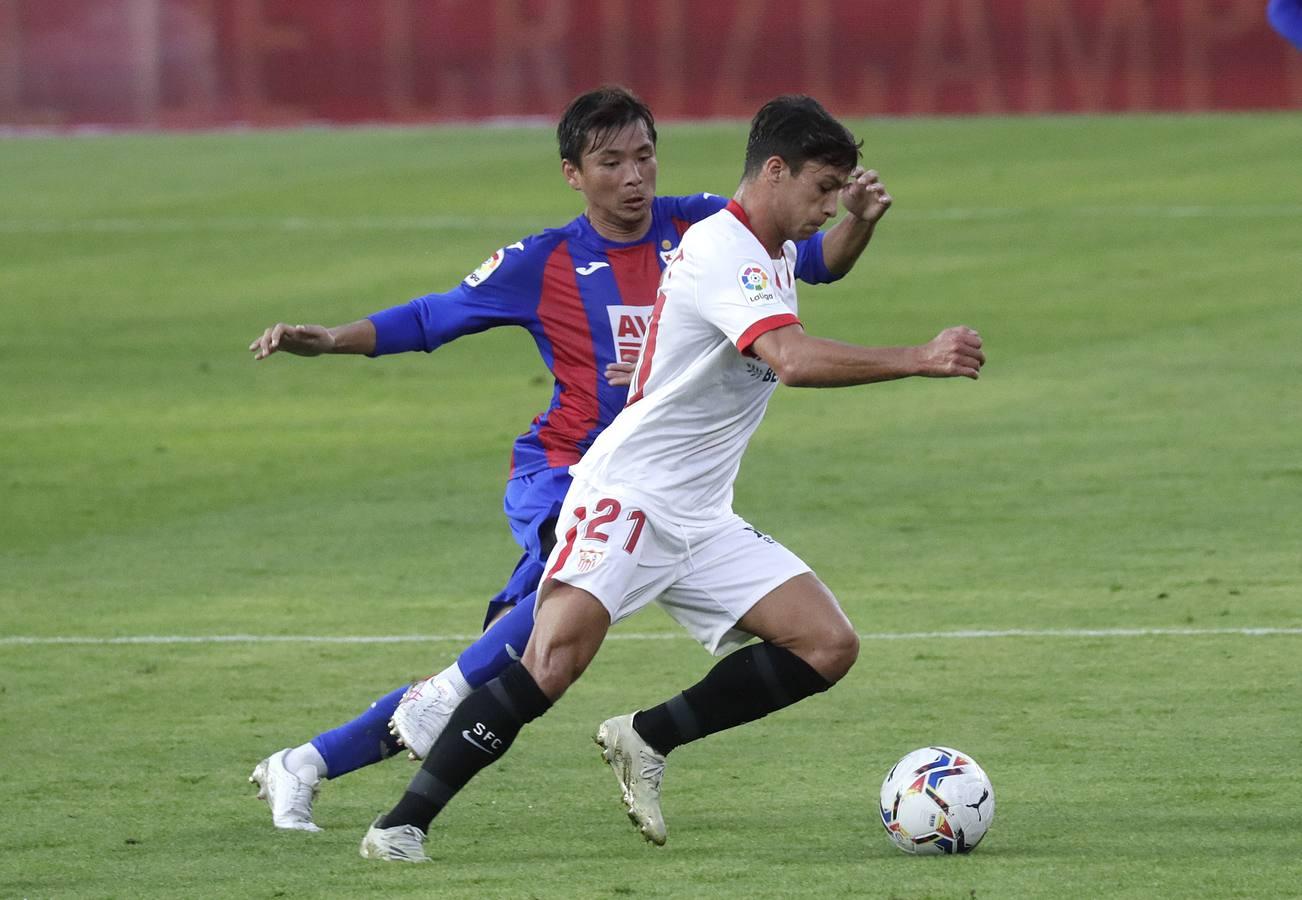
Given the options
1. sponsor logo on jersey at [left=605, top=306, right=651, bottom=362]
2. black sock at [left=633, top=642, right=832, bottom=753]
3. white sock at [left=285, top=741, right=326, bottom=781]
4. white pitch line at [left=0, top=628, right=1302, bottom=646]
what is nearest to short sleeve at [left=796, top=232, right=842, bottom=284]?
sponsor logo on jersey at [left=605, top=306, right=651, bottom=362]

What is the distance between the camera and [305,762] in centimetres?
616

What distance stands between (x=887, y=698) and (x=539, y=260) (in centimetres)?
196

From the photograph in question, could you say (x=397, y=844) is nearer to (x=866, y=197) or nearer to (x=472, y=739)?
(x=472, y=739)

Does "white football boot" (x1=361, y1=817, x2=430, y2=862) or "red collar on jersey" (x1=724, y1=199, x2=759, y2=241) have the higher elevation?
"red collar on jersey" (x1=724, y1=199, x2=759, y2=241)

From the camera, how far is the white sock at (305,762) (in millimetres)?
6133

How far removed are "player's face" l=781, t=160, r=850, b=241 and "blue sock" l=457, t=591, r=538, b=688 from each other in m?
1.22

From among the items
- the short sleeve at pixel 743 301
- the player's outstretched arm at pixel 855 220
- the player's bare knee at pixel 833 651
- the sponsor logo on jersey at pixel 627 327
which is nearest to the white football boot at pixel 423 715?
the player's bare knee at pixel 833 651

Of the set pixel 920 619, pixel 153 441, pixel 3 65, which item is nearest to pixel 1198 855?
pixel 920 619

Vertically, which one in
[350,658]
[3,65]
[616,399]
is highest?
[3,65]

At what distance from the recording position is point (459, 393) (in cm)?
1463

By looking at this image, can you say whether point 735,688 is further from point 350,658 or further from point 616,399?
point 350,658

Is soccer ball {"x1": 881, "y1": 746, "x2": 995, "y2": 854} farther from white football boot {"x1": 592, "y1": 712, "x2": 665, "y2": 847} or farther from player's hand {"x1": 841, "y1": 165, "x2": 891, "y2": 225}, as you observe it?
player's hand {"x1": 841, "y1": 165, "x2": 891, "y2": 225}

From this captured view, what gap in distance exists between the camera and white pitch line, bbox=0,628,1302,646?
27.3 feet

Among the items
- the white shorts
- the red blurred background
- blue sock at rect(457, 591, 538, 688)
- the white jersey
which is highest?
the red blurred background
